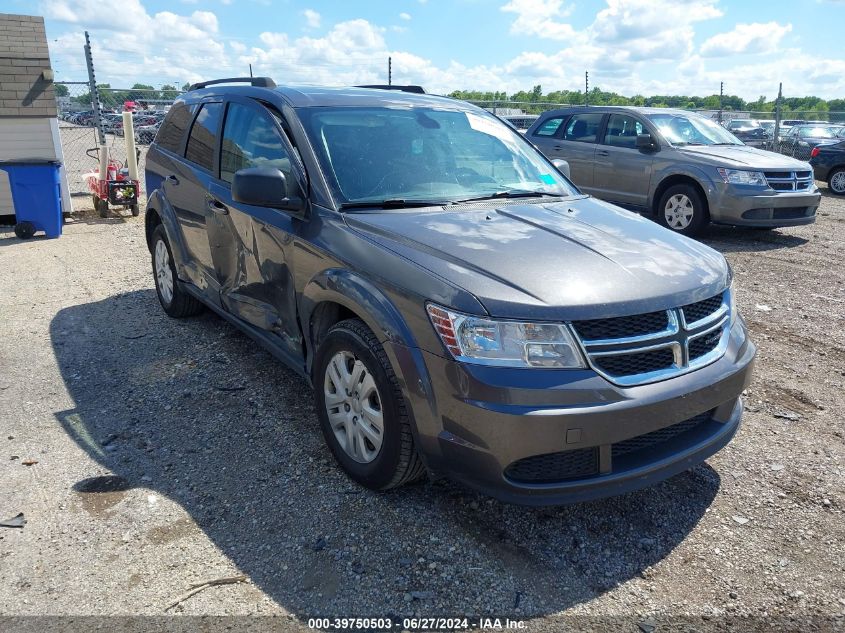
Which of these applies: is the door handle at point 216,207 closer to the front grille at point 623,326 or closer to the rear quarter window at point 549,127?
the front grille at point 623,326

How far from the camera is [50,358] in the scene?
504 centimetres

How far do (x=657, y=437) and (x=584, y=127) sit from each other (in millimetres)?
8764

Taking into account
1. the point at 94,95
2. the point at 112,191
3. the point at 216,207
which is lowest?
the point at 112,191

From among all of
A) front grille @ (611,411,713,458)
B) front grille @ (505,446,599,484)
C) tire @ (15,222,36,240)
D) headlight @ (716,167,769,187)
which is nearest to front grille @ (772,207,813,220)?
headlight @ (716,167,769,187)

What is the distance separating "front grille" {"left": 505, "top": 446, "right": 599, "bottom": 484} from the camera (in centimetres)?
263

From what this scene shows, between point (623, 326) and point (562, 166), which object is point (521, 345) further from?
point (562, 166)

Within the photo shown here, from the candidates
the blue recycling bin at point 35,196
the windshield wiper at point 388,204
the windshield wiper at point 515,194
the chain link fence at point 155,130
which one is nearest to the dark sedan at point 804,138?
the chain link fence at point 155,130

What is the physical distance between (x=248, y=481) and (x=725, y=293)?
2.48 m

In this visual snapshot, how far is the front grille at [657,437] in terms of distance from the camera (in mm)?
2764

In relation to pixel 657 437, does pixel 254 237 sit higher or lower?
higher

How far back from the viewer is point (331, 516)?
307 cm

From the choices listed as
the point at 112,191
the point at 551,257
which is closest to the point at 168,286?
the point at 551,257

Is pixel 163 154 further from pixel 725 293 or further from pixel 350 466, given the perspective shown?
pixel 725 293

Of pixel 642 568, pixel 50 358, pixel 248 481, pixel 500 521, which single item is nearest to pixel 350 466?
pixel 248 481
